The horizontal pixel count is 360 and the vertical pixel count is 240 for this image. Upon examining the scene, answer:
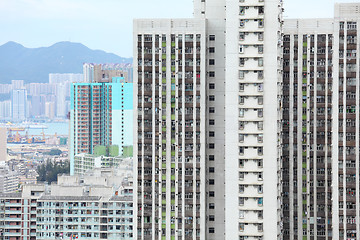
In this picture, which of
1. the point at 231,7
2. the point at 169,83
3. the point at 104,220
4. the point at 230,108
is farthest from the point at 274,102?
the point at 104,220

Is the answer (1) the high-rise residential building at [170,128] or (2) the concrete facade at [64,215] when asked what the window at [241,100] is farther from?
(2) the concrete facade at [64,215]

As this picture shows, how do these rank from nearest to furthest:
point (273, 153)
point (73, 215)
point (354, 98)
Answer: point (273, 153)
point (354, 98)
point (73, 215)

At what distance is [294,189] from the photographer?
35844mm

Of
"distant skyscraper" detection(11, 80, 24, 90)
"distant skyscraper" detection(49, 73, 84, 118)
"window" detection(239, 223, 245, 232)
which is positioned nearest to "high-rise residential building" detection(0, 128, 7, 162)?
"distant skyscraper" detection(49, 73, 84, 118)

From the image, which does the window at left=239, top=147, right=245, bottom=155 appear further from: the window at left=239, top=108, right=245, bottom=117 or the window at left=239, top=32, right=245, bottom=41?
the window at left=239, top=32, right=245, bottom=41

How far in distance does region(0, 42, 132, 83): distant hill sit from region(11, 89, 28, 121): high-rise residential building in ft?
61.5

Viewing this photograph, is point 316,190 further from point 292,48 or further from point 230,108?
point 230,108

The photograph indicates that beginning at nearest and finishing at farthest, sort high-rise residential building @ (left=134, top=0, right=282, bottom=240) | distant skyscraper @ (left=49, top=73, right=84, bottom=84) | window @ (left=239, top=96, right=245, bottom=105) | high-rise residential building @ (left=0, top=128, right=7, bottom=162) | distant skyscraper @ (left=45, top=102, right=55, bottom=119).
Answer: window @ (left=239, top=96, right=245, bottom=105) → high-rise residential building @ (left=134, top=0, right=282, bottom=240) → high-rise residential building @ (left=0, top=128, right=7, bottom=162) → distant skyscraper @ (left=45, top=102, right=55, bottom=119) → distant skyscraper @ (left=49, top=73, right=84, bottom=84)

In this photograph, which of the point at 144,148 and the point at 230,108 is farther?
the point at 144,148

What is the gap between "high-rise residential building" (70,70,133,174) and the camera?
317 ft

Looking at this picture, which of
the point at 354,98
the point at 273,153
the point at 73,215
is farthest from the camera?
the point at 73,215

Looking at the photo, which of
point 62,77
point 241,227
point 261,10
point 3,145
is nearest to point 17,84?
point 62,77

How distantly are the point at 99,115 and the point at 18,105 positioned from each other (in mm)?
73606

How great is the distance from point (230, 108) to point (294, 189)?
10.7 metres
